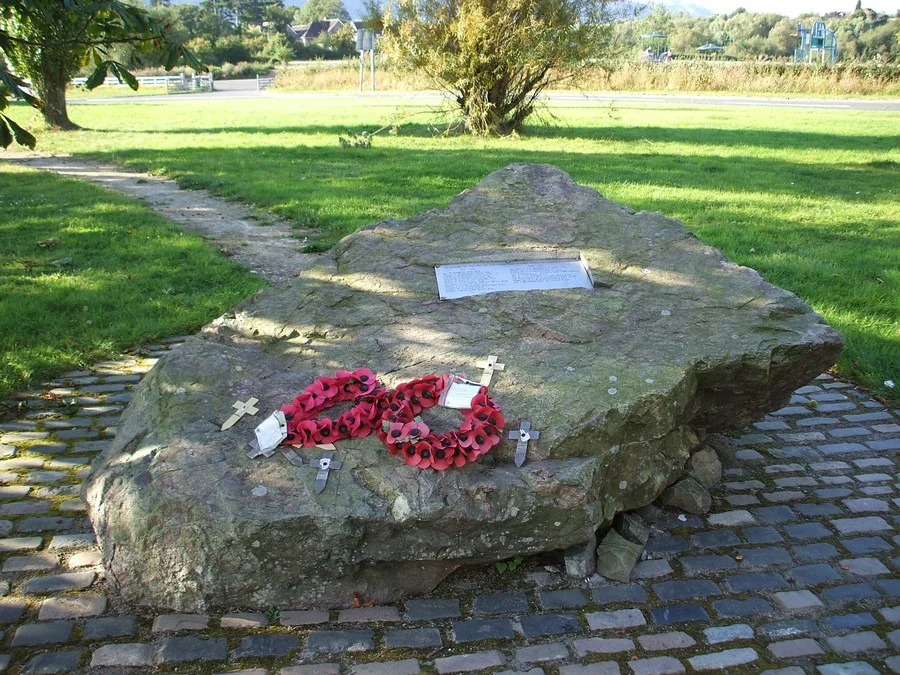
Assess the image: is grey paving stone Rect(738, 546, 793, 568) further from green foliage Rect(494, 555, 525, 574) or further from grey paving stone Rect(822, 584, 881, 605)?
green foliage Rect(494, 555, 525, 574)

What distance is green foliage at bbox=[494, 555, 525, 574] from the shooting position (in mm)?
3301

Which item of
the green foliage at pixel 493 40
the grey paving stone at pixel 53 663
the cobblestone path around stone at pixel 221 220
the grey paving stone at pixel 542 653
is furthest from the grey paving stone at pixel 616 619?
the green foliage at pixel 493 40

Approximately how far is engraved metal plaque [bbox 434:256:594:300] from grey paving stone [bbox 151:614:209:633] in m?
2.17

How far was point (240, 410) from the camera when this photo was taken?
345 centimetres

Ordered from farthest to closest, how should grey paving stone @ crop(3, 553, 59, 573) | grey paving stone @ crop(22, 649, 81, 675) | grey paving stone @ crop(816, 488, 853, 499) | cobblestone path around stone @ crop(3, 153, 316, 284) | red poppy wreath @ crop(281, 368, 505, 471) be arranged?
cobblestone path around stone @ crop(3, 153, 316, 284) < grey paving stone @ crop(816, 488, 853, 499) < grey paving stone @ crop(3, 553, 59, 573) < red poppy wreath @ crop(281, 368, 505, 471) < grey paving stone @ crop(22, 649, 81, 675)

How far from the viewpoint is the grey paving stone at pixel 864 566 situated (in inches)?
132

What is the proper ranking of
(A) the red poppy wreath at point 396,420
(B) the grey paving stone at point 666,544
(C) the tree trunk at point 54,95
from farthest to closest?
(C) the tree trunk at point 54,95
(B) the grey paving stone at point 666,544
(A) the red poppy wreath at point 396,420

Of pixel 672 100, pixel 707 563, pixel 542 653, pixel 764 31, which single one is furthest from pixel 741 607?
pixel 764 31

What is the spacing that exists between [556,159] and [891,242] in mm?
5730

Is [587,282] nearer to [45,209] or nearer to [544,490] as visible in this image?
[544,490]

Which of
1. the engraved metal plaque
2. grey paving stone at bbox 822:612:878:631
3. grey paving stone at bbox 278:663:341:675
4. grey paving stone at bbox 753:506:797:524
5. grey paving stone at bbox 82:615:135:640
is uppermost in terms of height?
the engraved metal plaque

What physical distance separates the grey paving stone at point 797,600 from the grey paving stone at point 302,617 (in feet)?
6.43

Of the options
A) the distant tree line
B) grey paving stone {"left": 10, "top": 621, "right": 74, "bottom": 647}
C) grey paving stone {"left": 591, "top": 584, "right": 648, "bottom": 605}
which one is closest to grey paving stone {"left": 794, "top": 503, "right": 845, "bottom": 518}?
grey paving stone {"left": 591, "top": 584, "right": 648, "bottom": 605}

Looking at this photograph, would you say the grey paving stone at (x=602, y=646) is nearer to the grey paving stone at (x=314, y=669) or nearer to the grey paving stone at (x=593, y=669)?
the grey paving stone at (x=593, y=669)
